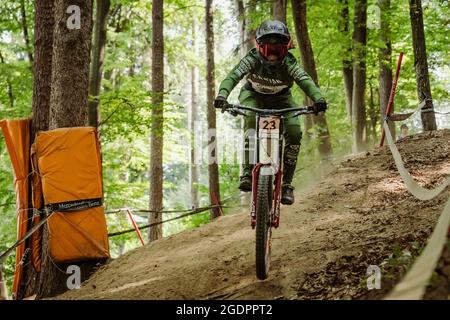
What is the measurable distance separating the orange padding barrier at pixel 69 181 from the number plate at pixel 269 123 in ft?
9.32

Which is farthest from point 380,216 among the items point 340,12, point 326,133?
point 340,12

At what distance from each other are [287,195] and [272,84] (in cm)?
125

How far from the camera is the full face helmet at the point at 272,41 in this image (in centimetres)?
528

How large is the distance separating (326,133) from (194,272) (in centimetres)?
988

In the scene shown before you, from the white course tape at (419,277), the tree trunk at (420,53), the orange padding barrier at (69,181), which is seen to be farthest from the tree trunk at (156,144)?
the white course tape at (419,277)

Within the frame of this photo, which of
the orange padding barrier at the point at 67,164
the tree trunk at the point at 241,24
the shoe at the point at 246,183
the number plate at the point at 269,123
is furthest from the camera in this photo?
the tree trunk at the point at 241,24

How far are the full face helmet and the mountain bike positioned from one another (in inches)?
27.1

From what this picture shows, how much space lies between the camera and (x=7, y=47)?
1617 centimetres

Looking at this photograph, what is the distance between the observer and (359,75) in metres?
15.6

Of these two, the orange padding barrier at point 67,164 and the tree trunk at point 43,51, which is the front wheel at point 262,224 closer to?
the orange padding barrier at point 67,164

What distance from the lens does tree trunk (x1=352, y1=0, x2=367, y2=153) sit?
14969mm
